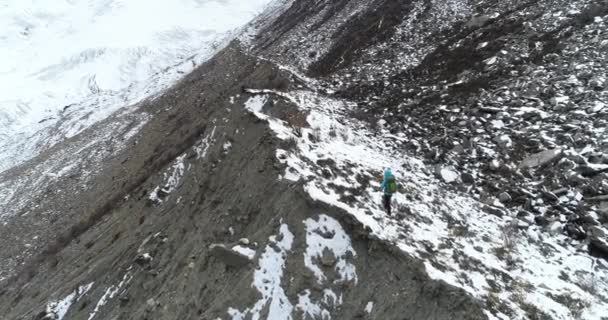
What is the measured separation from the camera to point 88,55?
60188 millimetres

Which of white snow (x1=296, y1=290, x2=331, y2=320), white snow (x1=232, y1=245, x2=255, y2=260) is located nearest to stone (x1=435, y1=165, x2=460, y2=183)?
white snow (x1=296, y1=290, x2=331, y2=320)

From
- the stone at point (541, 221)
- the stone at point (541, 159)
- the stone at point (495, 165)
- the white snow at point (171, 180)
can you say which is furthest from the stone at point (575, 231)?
the white snow at point (171, 180)

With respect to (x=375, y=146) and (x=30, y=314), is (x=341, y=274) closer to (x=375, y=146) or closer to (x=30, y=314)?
(x=375, y=146)

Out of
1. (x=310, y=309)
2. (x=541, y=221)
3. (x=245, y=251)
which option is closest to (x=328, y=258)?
(x=310, y=309)

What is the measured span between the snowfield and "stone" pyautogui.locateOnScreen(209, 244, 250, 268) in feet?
116

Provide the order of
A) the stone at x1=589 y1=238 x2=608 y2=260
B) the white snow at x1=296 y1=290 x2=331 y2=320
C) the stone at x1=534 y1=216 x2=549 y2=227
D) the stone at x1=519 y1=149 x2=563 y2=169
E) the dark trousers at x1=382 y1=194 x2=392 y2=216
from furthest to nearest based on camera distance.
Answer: the stone at x1=519 y1=149 x2=563 y2=169 → the stone at x1=534 y1=216 x2=549 y2=227 → the dark trousers at x1=382 y1=194 x2=392 y2=216 → the stone at x1=589 y1=238 x2=608 y2=260 → the white snow at x1=296 y1=290 x2=331 y2=320

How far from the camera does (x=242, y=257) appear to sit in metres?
8.09

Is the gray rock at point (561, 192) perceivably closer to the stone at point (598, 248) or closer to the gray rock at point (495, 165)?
the stone at point (598, 248)

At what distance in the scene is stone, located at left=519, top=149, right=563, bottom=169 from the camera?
35.8ft

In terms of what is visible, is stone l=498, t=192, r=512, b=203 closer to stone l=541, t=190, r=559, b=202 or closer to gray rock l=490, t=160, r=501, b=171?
stone l=541, t=190, r=559, b=202

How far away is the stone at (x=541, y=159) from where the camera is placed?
10.9m

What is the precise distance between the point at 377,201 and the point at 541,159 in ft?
16.5

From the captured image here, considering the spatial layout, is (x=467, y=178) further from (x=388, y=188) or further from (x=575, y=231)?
(x=388, y=188)

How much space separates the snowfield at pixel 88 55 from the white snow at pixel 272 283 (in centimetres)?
3625
